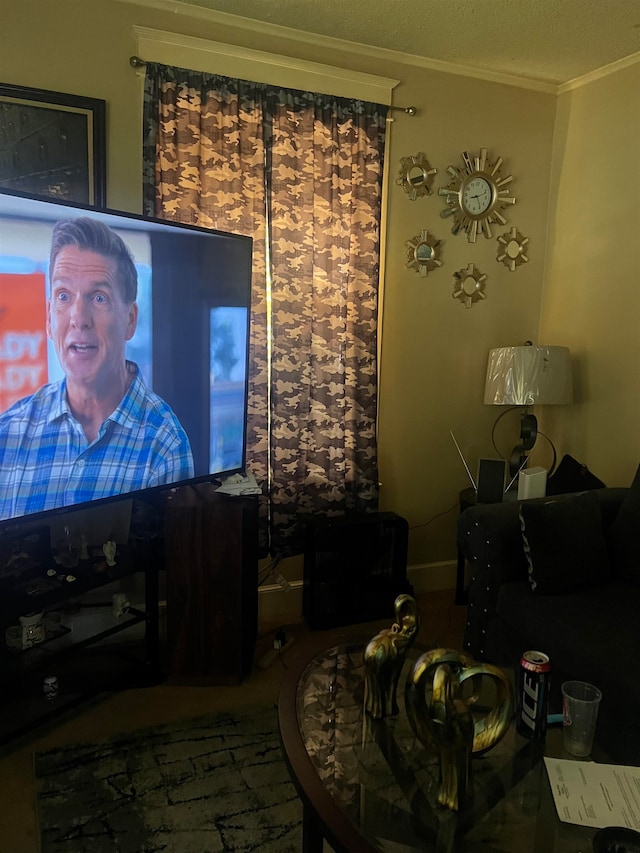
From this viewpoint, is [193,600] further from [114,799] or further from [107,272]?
[107,272]

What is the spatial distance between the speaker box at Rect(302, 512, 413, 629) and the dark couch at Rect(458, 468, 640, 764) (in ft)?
1.74

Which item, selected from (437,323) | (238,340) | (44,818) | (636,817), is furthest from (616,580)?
(44,818)

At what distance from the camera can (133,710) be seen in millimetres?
2318

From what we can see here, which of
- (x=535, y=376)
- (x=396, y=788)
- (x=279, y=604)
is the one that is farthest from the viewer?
(x=279, y=604)

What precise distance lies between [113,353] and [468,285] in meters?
1.89

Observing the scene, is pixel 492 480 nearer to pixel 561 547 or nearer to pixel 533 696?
pixel 561 547

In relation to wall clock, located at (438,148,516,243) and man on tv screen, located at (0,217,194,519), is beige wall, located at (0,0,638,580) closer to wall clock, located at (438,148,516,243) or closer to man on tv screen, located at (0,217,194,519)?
wall clock, located at (438,148,516,243)

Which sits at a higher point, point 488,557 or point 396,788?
point 488,557

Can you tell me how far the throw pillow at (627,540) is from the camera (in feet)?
7.76

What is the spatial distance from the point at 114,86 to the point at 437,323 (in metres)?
1.79

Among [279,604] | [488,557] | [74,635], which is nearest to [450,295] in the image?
[488,557]

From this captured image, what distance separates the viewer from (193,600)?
2.46m

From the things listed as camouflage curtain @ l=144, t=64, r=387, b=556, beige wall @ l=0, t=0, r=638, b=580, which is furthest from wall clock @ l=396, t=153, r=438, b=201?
camouflage curtain @ l=144, t=64, r=387, b=556

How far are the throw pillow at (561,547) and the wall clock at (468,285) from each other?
131 centimetres
